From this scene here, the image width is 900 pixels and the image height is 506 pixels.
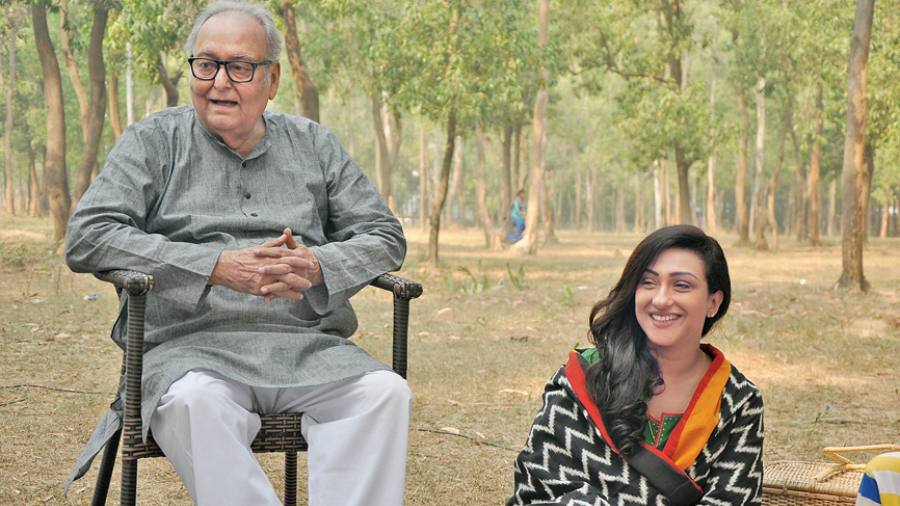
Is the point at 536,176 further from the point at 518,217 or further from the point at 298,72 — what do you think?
the point at 298,72

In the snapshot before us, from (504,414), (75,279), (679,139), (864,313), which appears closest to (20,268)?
(75,279)

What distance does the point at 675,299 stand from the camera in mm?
2758

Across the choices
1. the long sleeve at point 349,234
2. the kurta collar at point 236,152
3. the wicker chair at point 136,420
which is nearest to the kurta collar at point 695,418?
the wicker chair at point 136,420

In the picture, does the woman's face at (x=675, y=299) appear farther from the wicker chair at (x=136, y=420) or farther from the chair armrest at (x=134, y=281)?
the chair armrest at (x=134, y=281)

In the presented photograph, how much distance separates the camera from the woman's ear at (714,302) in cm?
284

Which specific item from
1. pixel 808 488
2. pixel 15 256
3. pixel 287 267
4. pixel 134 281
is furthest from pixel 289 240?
pixel 15 256

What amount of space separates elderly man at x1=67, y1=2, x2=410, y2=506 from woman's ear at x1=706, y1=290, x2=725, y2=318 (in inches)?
34.1

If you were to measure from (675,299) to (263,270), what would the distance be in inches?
44.4

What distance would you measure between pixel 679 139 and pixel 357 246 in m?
19.6

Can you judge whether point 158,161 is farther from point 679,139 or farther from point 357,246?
point 679,139

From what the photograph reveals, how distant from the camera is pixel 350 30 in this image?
2355cm

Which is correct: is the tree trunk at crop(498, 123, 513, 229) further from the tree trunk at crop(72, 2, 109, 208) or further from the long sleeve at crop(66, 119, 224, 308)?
the long sleeve at crop(66, 119, 224, 308)

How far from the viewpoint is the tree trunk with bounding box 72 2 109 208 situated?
617 inches

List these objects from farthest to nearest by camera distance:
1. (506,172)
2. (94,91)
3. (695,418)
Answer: (506,172) → (94,91) → (695,418)
